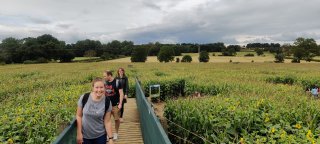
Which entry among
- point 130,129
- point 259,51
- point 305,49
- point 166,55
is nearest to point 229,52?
point 259,51

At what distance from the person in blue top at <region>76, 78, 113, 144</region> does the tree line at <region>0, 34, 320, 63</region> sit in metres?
85.7

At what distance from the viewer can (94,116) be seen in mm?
5570

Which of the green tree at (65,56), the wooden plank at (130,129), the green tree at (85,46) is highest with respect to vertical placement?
the green tree at (85,46)

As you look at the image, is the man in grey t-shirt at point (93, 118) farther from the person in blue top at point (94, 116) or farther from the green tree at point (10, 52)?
the green tree at point (10, 52)

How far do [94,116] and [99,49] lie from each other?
374 ft

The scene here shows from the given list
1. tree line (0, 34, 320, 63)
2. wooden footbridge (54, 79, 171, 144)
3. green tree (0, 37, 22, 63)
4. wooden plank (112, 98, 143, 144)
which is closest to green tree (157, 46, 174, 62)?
tree line (0, 34, 320, 63)

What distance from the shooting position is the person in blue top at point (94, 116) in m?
5.45

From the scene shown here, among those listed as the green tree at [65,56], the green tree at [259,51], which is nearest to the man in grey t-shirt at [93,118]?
the green tree at [65,56]

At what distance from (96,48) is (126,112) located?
108684mm

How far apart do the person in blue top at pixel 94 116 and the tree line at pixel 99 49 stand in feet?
281

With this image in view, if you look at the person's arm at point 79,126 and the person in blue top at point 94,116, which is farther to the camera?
the person's arm at point 79,126

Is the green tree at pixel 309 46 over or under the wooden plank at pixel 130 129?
over

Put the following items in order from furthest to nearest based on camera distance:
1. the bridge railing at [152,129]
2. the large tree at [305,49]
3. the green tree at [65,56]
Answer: the large tree at [305,49], the green tree at [65,56], the bridge railing at [152,129]

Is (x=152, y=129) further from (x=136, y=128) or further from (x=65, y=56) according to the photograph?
(x=65, y=56)
